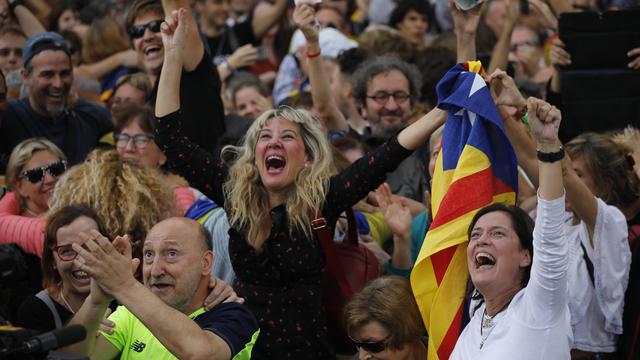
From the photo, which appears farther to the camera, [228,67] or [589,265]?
[228,67]

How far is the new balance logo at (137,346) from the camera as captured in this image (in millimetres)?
4992

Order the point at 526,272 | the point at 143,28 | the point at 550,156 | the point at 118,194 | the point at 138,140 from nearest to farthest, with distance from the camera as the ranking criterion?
the point at 550,156 → the point at 526,272 → the point at 118,194 → the point at 138,140 → the point at 143,28

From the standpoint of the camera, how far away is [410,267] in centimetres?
623

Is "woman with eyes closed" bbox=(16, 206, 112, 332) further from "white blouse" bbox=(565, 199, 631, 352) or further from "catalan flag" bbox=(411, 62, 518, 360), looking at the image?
"white blouse" bbox=(565, 199, 631, 352)

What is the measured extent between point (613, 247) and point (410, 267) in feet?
3.55

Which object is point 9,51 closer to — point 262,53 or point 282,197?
point 262,53

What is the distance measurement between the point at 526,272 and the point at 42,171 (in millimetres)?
2897

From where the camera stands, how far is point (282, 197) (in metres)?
5.73

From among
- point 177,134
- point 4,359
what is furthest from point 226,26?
point 4,359

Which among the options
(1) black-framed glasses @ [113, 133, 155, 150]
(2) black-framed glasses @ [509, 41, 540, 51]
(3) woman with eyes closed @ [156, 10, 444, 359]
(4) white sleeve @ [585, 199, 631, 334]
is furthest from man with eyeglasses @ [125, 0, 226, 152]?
(2) black-framed glasses @ [509, 41, 540, 51]

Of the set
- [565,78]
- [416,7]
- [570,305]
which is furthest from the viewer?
[416,7]

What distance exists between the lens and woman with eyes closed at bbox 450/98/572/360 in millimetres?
4656

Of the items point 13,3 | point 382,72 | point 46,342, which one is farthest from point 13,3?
point 46,342

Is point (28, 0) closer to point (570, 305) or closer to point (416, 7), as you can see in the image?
point (416, 7)
